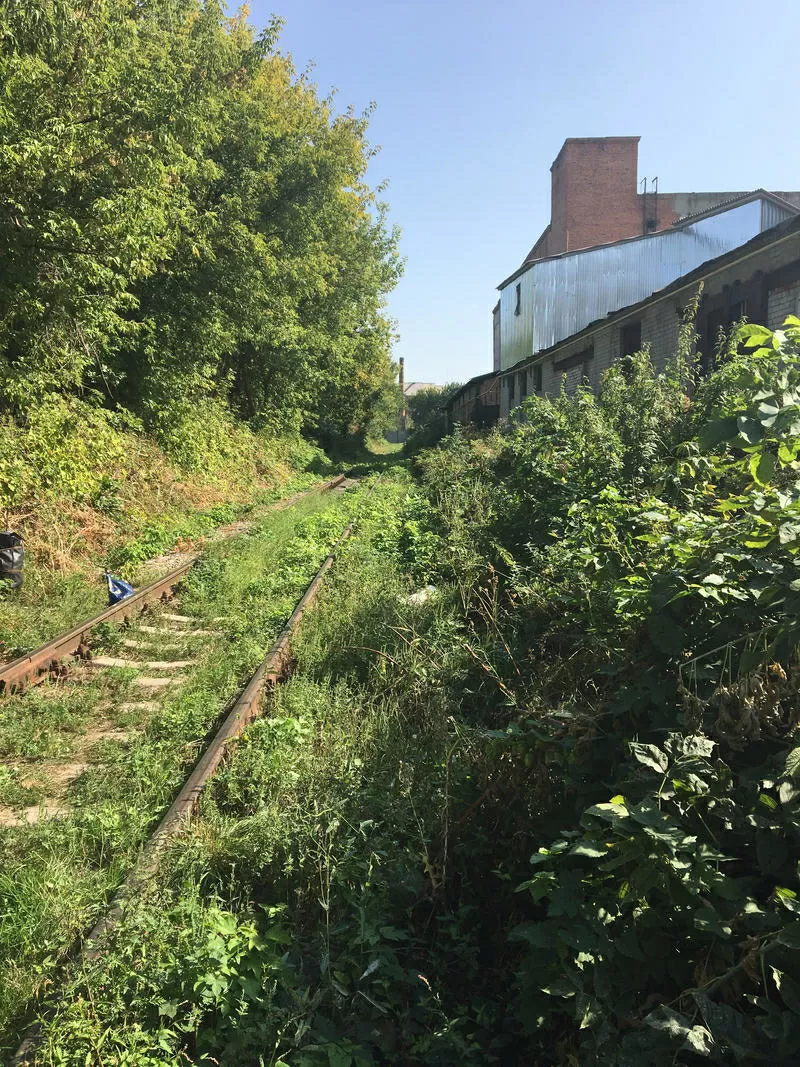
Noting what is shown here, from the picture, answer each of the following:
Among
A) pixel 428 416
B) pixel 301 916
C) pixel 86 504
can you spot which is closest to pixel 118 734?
pixel 301 916

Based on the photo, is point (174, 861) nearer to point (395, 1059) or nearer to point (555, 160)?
point (395, 1059)

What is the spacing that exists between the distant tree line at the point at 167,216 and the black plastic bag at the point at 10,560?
2.89 meters

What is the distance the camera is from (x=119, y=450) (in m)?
12.4

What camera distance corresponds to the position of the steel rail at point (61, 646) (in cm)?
552

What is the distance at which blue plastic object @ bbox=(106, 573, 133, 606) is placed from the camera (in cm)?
803

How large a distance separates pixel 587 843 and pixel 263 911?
1.71 metres

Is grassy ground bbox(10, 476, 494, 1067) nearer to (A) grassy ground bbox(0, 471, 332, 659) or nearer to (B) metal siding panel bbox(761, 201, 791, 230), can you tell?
(A) grassy ground bbox(0, 471, 332, 659)

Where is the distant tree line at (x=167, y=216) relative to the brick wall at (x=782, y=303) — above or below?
above

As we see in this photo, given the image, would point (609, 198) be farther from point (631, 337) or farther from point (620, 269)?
point (631, 337)

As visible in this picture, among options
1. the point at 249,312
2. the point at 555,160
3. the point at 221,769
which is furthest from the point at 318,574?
the point at 555,160

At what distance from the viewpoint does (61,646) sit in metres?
6.17

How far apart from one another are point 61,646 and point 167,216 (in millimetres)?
10545

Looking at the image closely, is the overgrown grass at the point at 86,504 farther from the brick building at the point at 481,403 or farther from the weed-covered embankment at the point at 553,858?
the brick building at the point at 481,403

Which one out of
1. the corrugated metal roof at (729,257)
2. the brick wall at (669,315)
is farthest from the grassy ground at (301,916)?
the corrugated metal roof at (729,257)
